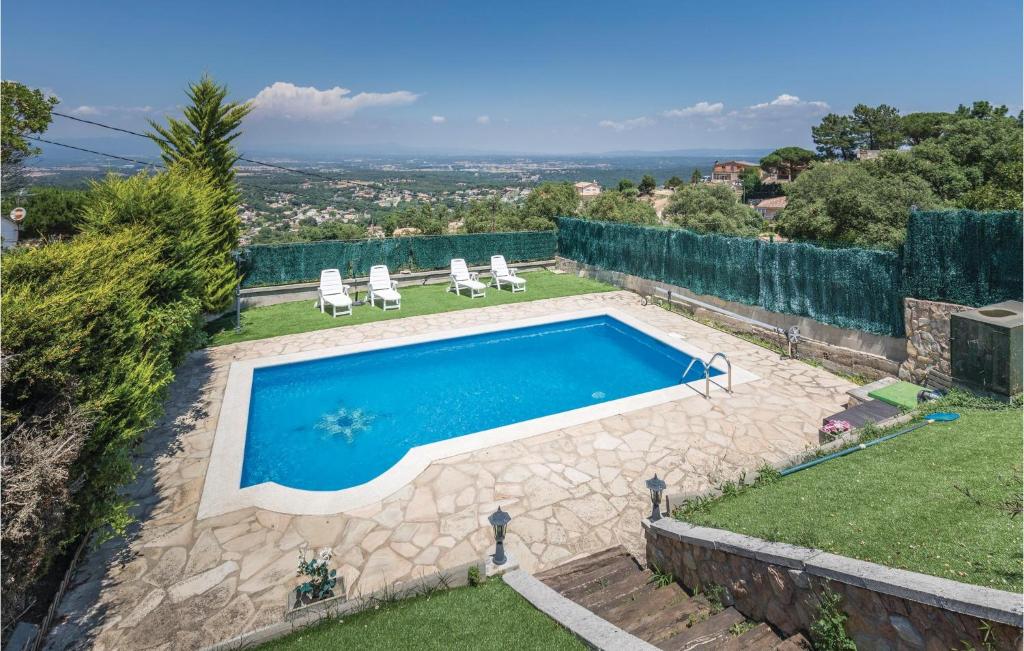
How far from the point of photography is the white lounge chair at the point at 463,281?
14.6 metres

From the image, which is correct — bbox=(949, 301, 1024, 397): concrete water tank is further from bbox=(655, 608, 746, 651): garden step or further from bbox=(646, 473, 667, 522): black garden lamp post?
bbox=(655, 608, 746, 651): garden step

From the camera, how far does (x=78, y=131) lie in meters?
16.9

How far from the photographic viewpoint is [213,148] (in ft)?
38.6

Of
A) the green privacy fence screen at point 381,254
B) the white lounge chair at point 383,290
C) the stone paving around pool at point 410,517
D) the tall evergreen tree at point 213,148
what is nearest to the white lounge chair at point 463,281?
the green privacy fence screen at point 381,254

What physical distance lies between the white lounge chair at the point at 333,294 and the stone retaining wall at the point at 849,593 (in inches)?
422

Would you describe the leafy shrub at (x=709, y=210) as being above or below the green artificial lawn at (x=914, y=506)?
A: above

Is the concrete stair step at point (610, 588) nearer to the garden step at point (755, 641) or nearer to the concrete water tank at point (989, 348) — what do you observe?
the garden step at point (755, 641)

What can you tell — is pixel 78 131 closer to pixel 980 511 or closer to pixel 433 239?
pixel 433 239

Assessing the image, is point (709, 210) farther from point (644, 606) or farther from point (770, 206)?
point (770, 206)

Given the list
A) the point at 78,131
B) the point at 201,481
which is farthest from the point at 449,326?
the point at 78,131

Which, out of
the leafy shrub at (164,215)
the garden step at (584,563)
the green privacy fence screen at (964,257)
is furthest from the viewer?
the leafy shrub at (164,215)

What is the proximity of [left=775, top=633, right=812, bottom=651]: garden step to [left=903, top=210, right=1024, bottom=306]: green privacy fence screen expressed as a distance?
22.2 ft

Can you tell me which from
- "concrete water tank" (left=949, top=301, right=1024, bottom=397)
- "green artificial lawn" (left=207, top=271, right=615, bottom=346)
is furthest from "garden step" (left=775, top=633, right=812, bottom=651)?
"green artificial lawn" (left=207, top=271, right=615, bottom=346)

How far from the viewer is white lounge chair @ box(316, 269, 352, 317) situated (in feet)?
42.0
